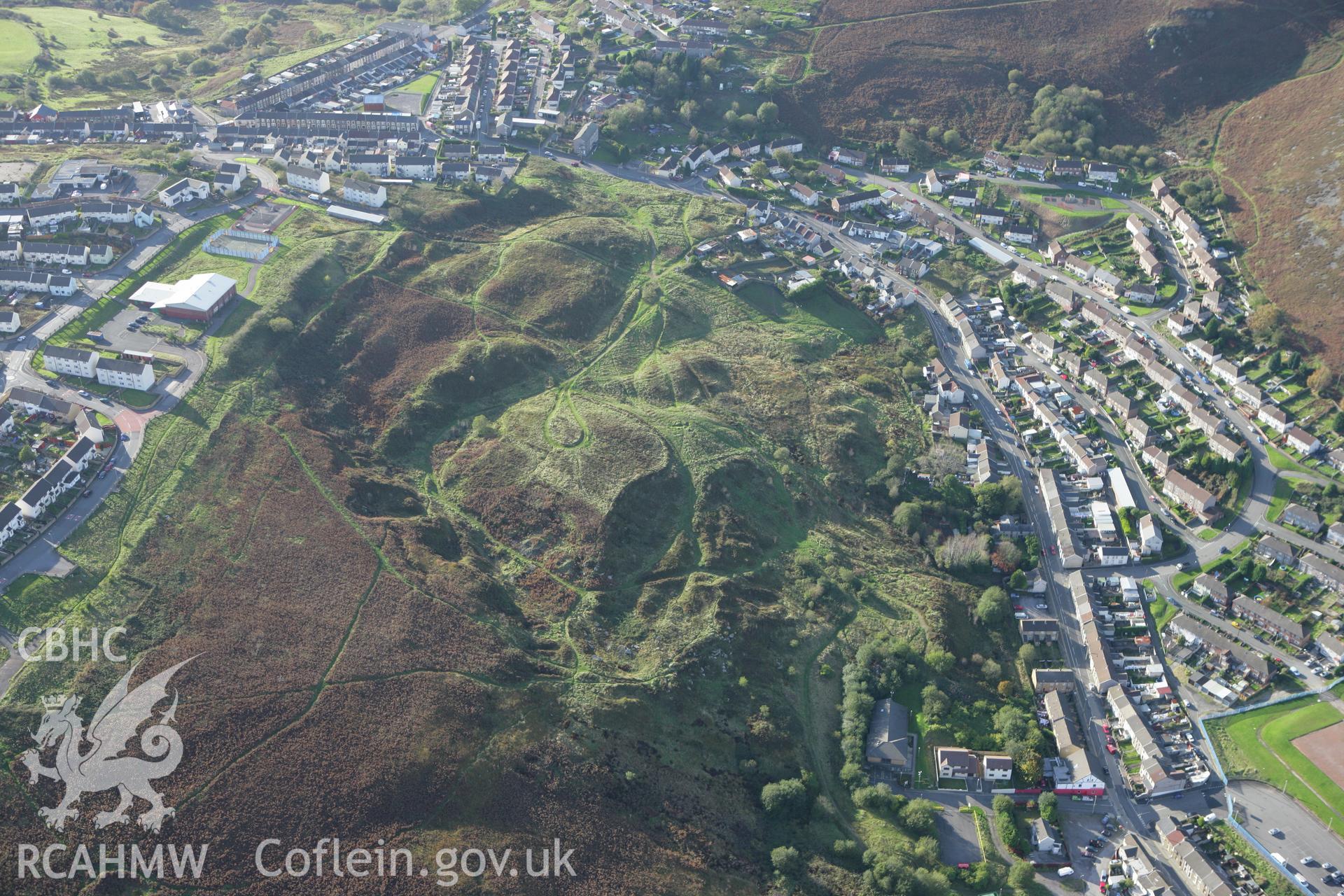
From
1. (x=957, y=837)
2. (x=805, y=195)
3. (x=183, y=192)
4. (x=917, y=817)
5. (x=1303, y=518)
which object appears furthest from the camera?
(x=805, y=195)

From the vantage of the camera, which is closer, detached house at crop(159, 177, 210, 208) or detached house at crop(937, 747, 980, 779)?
detached house at crop(937, 747, 980, 779)

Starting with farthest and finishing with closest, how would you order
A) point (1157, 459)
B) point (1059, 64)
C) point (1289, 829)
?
point (1059, 64)
point (1157, 459)
point (1289, 829)

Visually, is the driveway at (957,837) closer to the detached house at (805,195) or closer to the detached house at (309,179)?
the detached house at (805,195)

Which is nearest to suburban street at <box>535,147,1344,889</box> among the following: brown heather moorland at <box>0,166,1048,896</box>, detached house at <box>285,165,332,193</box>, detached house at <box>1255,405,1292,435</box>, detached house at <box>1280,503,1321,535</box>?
detached house at <box>1280,503,1321,535</box>

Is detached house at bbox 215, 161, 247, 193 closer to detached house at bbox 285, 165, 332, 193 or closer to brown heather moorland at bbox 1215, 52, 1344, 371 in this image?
detached house at bbox 285, 165, 332, 193

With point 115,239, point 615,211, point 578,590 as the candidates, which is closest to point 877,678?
point 578,590

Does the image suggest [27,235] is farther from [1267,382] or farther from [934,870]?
[1267,382]

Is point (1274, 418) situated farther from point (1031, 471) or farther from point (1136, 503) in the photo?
point (1031, 471)

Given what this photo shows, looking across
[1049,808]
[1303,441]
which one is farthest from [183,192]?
[1303,441]

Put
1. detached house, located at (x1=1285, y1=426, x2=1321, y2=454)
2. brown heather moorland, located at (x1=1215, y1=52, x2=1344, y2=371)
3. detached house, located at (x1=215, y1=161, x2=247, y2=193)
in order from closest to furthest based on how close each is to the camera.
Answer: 1. detached house, located at (x1=1285, y1=426, x2=1321, y2=454)
2. brown heather moorland, located at (x1=1215, y1=52, x2=1344, y2=371)
3. detached house, located at (x1=215, y1=161, x2=247, y2=193)

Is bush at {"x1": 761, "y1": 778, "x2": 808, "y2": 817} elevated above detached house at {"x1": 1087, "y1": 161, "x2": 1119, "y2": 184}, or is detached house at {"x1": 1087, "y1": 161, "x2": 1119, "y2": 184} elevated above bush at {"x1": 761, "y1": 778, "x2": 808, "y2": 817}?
detached house at {"x1": 1087, "y1": 161, "x2": 1119, "y2": 184}
